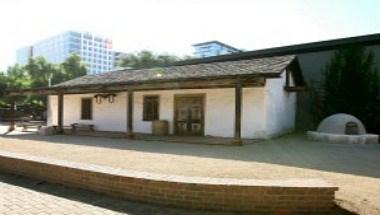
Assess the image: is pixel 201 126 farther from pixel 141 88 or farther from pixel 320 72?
pixel 320 72

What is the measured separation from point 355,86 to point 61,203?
13.6m

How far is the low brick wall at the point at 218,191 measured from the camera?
4371 millimetres

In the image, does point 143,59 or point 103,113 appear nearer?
point 103,113

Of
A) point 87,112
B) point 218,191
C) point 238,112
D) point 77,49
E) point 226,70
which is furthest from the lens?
point 77,49

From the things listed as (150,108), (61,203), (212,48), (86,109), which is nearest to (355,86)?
(150,108)

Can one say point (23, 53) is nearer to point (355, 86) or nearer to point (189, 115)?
point (189, 115)

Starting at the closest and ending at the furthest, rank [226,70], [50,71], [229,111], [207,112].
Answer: [229,111] < [226,70] < [207,112] < [50,71]

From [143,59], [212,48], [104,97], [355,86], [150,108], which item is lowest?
[150,108]

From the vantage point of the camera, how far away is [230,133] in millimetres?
14422

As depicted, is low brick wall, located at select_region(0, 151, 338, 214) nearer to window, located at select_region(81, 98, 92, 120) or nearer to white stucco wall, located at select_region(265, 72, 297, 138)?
white stucco wall, located at select_region(265, 72, 297, 138)

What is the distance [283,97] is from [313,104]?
266 centimetres

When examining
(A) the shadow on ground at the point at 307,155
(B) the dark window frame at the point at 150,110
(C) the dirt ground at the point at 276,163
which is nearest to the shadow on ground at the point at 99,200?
(C) the dirt ground at the point at 276,163

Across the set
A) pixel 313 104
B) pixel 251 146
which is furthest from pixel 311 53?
pixel 251 146

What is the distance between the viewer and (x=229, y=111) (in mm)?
14461
